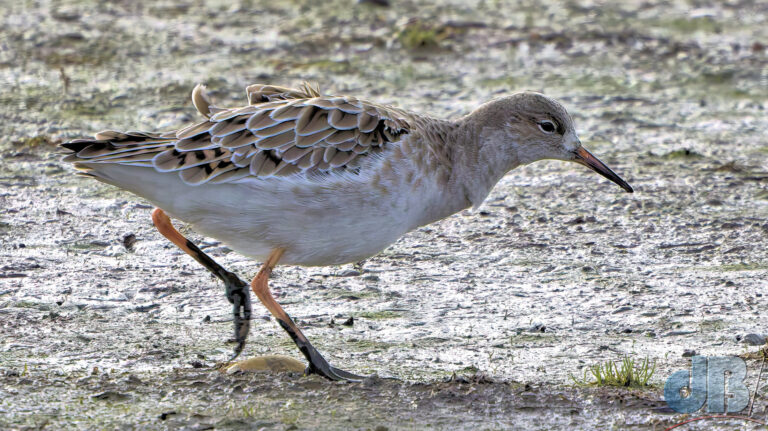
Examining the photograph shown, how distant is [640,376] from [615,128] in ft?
17.8

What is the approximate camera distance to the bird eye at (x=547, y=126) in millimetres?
7426

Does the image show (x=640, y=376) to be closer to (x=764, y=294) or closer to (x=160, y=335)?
(x=764, y=294)

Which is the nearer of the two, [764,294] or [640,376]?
[640,376]

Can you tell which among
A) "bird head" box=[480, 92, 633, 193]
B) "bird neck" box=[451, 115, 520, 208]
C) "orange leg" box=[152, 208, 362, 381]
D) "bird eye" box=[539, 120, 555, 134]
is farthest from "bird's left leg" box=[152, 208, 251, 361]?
"bird eye" box=[539, 120, 555, 134]

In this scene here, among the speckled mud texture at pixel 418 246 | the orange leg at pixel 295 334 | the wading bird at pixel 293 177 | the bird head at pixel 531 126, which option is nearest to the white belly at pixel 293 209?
the wading bird at pixel 293 177

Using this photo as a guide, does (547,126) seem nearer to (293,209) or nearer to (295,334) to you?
(293,209)

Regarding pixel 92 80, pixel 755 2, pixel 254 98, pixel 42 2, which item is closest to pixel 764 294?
pixel 254 98

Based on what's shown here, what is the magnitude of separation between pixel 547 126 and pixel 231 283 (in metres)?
2.40

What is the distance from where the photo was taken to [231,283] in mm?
7168

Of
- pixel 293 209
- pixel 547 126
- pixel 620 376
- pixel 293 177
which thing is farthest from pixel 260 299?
pixel 547 126

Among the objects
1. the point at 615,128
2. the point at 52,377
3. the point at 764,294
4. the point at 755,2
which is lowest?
the point at 52,377

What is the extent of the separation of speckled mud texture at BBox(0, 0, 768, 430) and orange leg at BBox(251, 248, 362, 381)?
0.49 ft

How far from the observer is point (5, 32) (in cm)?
1406

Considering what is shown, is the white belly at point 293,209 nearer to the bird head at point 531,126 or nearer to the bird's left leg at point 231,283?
the bird's left leg at point 231,283
